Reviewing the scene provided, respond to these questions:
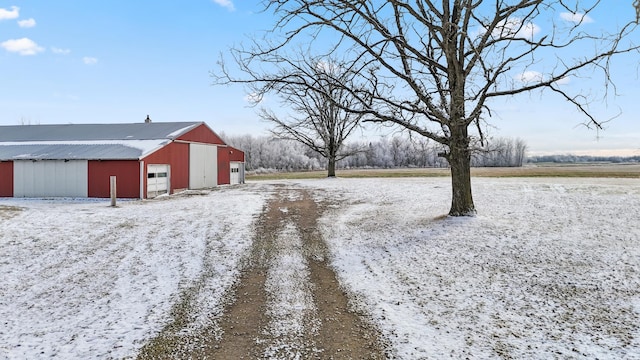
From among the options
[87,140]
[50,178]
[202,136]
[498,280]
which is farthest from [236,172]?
[498,280]

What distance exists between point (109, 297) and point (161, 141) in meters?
18.3

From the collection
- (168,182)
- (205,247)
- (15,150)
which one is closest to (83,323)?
(205,247)

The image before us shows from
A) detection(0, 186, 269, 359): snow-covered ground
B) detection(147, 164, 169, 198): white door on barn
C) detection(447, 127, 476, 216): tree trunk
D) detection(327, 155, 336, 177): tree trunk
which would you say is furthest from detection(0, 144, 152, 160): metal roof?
detection(327, 155, 336, 177): tree trunk

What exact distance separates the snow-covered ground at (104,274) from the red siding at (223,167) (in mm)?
15288

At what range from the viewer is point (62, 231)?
11383 millimetres

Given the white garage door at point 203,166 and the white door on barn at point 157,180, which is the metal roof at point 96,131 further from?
the white door on barn at point 157,180

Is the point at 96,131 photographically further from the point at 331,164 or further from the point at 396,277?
the point at 396,277

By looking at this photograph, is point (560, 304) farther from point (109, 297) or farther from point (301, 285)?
Answer: point (109, 297)

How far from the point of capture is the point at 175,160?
23734 mm

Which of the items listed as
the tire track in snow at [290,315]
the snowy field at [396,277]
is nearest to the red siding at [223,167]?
the snowy field at [396,277]

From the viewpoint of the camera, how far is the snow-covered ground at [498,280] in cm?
502

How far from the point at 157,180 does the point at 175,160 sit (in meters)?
2.19

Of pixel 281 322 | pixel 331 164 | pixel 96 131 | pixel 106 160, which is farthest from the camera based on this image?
pixel 331 164

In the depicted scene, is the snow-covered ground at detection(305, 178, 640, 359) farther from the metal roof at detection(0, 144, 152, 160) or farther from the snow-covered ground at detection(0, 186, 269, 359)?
the metal roof at detection(0, 144, 152, 160)
